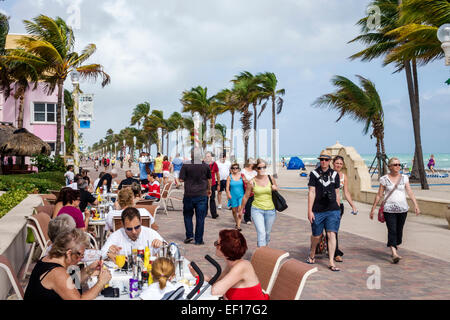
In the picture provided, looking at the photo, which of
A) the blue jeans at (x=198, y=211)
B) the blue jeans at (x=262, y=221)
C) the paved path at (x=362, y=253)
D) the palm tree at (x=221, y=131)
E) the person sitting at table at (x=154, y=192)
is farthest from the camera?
the palm tree at (x=221, y=131)

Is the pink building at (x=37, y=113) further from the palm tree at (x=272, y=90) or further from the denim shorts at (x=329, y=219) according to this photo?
the denim shorts at (x=329, y=219)

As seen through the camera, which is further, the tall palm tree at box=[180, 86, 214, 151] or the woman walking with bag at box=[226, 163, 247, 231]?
the tall palm tree at box=[180, 86, 214, 151]

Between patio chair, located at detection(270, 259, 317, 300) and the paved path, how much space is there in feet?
6.59

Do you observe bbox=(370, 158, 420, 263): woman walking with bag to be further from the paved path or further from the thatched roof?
the thatched roof

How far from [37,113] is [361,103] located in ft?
83.9

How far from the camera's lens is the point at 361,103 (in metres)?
21.8

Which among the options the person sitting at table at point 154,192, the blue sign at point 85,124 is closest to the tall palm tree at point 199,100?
the blue sign at point 85,124

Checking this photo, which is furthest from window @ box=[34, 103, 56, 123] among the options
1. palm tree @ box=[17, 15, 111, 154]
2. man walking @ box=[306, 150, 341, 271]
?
man walking @ box=[306, 150, 341, 271]

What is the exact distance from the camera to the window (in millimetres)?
35438

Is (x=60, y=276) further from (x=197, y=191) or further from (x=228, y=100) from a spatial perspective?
(x=228, y=100)

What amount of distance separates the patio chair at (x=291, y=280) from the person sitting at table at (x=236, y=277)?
0.14m

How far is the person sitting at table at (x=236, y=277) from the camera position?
136 inches

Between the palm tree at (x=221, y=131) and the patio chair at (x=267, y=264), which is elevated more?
the palm tree at (x=221, y=131)
